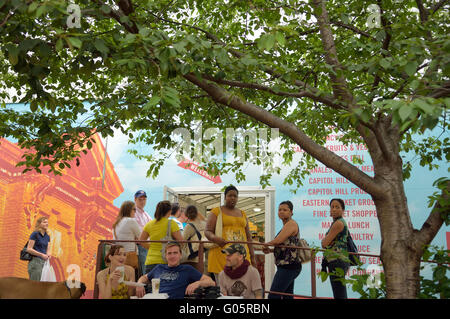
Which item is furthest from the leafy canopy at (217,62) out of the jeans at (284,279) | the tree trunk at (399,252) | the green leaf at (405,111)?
the jeans at (284,279)

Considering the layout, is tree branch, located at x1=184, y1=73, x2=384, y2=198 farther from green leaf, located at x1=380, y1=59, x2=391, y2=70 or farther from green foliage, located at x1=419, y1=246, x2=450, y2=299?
green leaf, located at x1=380, y1=59, x2=391, y2=70

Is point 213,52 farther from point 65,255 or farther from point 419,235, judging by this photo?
point 65,255

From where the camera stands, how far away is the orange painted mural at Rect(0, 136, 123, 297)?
9.44m

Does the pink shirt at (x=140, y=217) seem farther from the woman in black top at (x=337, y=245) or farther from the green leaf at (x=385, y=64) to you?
the green leaf at (x=385, y=64)

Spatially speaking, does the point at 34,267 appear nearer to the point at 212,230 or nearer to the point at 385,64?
the point at 212,230

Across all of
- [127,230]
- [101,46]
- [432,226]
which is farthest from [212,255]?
[101,46]

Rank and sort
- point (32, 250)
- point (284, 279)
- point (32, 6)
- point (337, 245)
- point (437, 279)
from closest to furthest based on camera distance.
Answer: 1. point (32, 6)
2. point (437, 279)
3. point (337, 245)
4. point (284, 279)
5. point (32, 250)

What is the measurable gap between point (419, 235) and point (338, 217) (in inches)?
66.9

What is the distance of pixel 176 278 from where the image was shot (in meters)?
4.85

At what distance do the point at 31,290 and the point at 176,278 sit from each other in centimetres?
147

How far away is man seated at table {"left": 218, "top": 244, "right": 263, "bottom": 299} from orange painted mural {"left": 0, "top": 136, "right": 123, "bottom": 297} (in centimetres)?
538

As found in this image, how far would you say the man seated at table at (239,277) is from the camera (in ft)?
15.6

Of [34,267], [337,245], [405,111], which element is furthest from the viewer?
[34,267]

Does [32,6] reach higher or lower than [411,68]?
higher
